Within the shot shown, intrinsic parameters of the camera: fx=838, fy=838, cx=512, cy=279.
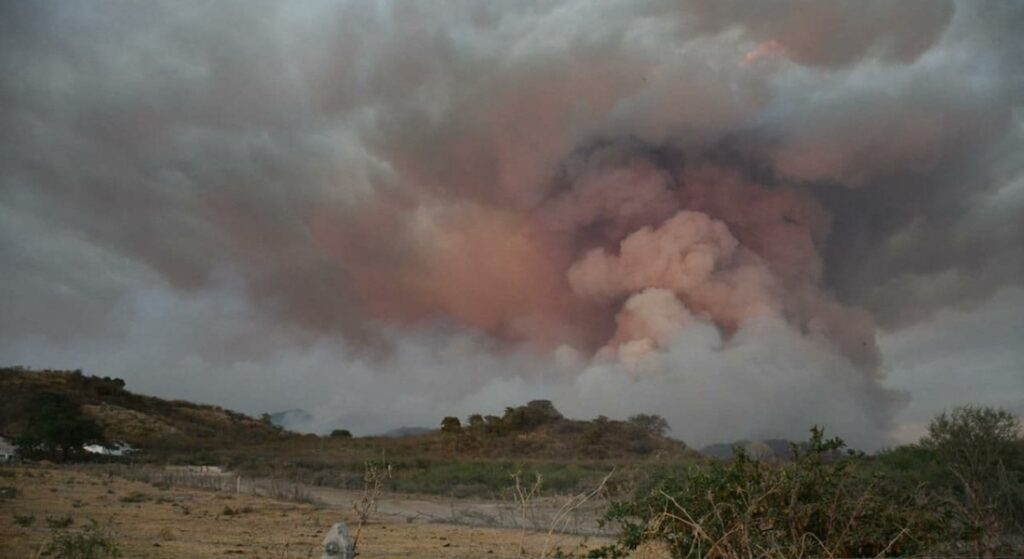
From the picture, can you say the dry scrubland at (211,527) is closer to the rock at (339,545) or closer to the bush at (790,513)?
the bush at (790,513)

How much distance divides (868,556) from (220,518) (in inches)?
790

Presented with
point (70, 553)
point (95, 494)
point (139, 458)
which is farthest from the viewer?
point (139, 458)

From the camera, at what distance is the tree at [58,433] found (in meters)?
63.4

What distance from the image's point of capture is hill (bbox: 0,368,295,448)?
262ft

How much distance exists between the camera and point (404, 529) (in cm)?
2245

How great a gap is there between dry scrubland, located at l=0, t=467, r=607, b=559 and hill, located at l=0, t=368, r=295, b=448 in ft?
148

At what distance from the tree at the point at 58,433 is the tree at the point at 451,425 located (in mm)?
30387

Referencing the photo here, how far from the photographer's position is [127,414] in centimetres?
8675

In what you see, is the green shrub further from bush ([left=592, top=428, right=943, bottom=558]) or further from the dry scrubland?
bush ([left=592, top=428, right=943, bottom=558])

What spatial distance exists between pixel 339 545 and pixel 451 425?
76.7m

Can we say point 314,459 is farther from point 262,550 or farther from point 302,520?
point 262,550

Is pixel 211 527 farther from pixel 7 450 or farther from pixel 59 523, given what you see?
pixel 7 450

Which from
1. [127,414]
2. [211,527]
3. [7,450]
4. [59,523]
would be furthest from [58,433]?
[59,523]

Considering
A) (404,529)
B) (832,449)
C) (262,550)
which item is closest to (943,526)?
(832,449)
